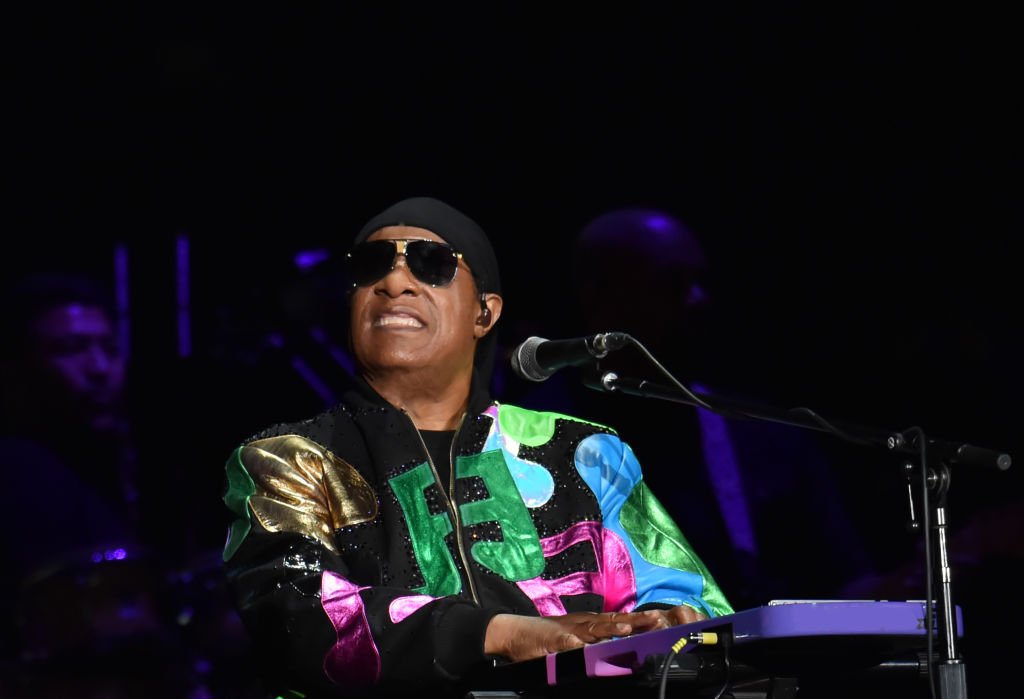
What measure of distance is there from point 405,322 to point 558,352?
970mm

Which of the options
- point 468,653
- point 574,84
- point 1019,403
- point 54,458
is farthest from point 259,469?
point 574,84

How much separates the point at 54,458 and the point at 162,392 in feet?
1.57

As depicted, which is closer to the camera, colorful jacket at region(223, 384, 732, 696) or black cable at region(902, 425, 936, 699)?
black cable at region(902, 425, 936, 699)

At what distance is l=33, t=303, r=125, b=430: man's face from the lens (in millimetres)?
5625

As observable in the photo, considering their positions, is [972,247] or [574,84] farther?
[574,84]

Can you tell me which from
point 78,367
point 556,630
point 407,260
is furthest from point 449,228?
point 78,367

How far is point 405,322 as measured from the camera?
4016mm

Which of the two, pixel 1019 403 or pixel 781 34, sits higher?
pixel 781 34

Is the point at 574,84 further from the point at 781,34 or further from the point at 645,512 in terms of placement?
the point at 645,512

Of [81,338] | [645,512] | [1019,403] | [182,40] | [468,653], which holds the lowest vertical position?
[468,653]

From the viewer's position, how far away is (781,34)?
604cm

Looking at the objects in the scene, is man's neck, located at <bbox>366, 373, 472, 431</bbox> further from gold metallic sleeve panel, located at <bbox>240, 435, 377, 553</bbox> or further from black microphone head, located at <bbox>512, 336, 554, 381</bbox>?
black microphone head, located at <bbox>512, 336, 554, 381</bbox>

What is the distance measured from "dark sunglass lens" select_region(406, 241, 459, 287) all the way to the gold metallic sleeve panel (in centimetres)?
61

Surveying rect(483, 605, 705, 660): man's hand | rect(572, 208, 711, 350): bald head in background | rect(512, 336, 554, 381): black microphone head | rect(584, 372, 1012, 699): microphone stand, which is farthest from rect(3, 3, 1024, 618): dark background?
rect(483, 605, 705, 660): man's hand
